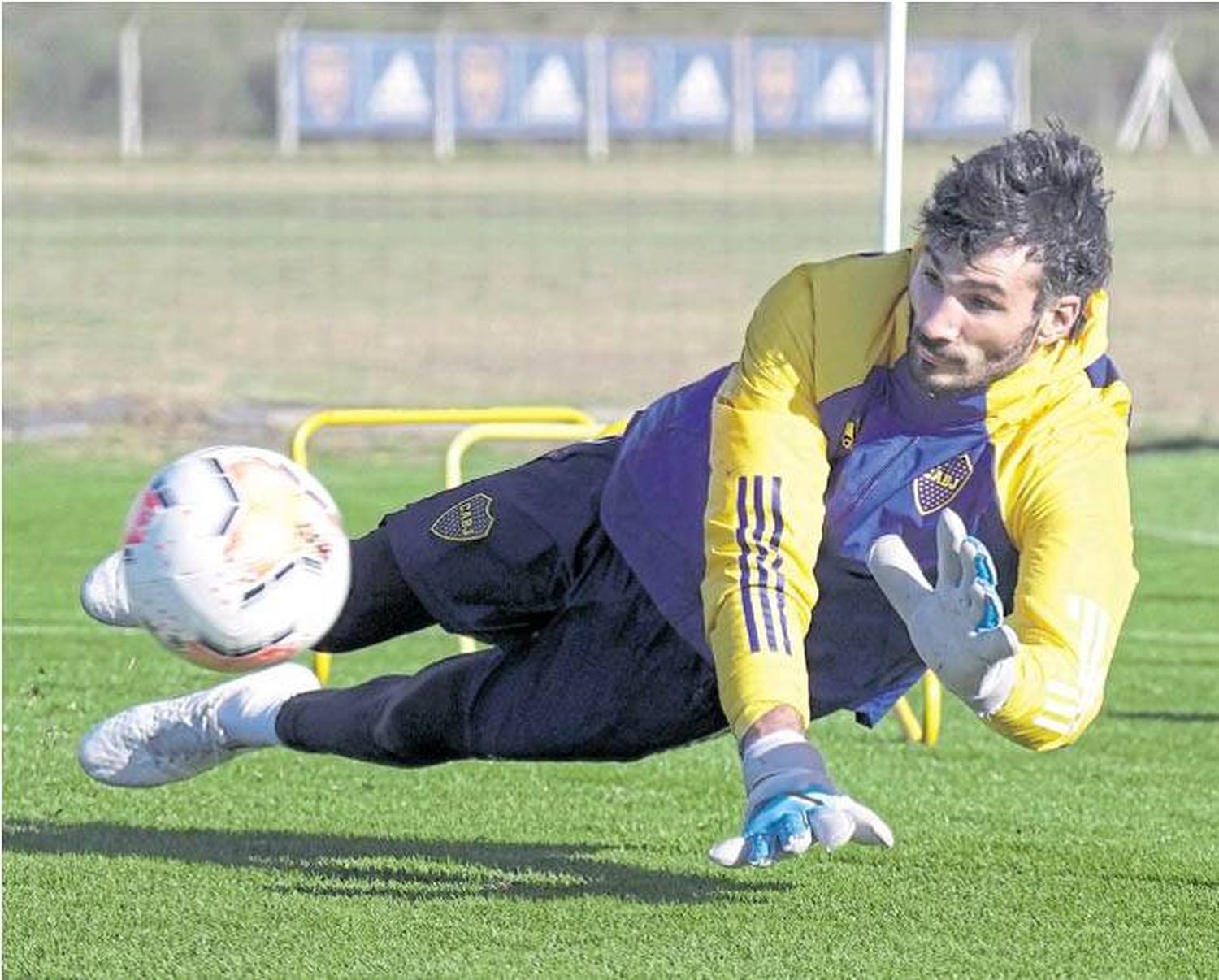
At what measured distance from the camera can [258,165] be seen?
48.0 meters

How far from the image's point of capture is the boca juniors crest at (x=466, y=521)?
21.0 ft

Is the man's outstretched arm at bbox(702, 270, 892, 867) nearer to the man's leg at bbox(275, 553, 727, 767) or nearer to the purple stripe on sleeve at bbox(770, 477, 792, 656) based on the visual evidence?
the purple stripe on sleeve at bbox(770, 477, 792, 656)

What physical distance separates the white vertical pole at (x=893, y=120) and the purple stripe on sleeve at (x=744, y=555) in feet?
10.3

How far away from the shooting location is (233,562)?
5.38m

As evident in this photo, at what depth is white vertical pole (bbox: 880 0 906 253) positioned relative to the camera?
853 centimetres

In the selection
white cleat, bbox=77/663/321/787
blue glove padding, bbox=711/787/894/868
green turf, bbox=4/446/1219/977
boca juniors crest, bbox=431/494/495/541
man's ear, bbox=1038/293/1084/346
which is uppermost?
man's ear, bbox=1038/293/1084/346

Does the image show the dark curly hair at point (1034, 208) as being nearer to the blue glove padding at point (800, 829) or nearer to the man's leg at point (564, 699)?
the blue glove padding at point (800, 829)

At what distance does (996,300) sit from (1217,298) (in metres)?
22.1

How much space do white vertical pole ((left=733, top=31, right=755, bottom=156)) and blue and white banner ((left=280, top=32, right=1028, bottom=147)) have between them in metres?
0.03

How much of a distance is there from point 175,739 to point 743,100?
44374mm

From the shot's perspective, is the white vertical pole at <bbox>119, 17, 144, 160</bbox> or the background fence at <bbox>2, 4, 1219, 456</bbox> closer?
the background fence at <bbox>2, 4, 1219, 456</bbox>

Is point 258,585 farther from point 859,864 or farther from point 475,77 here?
point 475,77

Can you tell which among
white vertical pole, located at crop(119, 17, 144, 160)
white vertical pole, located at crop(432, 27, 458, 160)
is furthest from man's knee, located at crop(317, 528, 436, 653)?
white vertical pole, located at crop(432, 27, 458, 160)

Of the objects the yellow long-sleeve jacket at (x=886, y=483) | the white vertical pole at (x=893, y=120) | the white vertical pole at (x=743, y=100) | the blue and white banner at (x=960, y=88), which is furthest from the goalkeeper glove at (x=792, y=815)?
the white vertical pole at (x=743, y=100)
